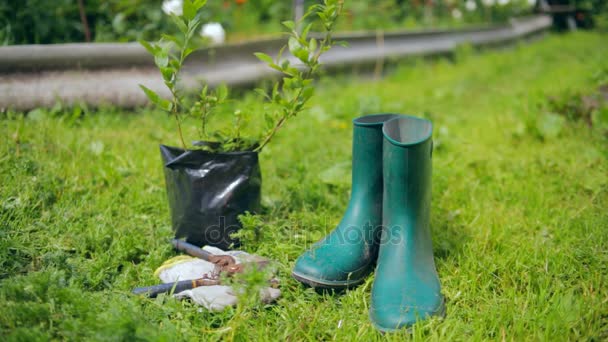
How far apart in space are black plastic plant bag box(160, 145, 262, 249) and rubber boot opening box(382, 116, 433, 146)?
1.71 ft

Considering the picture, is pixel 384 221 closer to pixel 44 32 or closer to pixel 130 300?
pixel 130 300

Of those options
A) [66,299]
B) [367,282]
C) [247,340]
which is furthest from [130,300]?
[367,282]

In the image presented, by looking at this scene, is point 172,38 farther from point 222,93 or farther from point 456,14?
point 456,14

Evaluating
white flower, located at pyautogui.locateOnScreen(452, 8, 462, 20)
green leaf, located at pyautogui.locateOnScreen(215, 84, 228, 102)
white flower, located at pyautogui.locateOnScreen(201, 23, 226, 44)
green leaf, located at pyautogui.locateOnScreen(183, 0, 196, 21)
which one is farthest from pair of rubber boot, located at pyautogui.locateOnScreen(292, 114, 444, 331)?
white flower, located at pyautogui.locateOnScreen(452, 8, 462, 20)

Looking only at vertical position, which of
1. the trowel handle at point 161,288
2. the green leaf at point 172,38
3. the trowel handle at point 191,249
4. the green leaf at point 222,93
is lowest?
the trowel handle at point 191,249

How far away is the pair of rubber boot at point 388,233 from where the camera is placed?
151cm

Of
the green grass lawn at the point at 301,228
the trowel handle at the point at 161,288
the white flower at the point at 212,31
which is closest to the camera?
the green grass lawn at the point at 301,228

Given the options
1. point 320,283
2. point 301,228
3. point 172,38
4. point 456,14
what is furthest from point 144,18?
point 456,14

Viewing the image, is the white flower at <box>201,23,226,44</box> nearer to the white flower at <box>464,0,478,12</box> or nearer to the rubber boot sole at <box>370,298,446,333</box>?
the rubber boot sole at <box>370,298,446,333</box>

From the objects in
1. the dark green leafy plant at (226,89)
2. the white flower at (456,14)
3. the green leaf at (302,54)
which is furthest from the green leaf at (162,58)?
the white flower at (456,14)

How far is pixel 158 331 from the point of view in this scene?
4.34ft

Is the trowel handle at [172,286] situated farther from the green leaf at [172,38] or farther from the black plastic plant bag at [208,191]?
the green leaf at [172,38]

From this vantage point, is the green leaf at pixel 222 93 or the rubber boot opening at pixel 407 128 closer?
the rubber boot opening at pixel 407 128

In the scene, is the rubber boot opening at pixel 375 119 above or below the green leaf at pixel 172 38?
below
